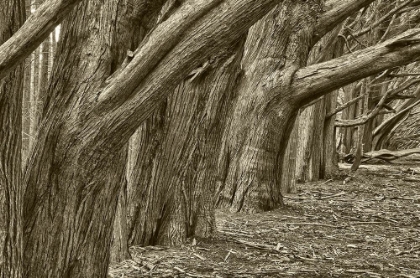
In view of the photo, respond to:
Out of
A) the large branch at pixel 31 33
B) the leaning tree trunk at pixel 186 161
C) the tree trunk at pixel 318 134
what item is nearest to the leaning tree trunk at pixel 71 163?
the large branch at pixel 31 33

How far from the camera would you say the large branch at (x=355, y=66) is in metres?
7.29

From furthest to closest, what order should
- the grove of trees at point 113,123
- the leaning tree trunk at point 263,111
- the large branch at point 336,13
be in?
the leaning tree trunk at point 263,111 → the large branch at point 336,13 → the grove of trees at point 113,123

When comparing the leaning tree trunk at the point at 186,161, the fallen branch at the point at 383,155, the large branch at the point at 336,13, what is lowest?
the leaning tree trunk at the point at 186,161

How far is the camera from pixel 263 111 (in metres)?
8.89

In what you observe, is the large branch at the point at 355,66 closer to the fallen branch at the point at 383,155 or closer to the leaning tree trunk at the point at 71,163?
the leaning tree trunk at the point at 71,163

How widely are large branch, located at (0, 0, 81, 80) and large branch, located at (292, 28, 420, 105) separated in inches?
187

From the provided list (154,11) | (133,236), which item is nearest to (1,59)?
(154,11)

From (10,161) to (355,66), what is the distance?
16.7 ft

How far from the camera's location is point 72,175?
4.07 m

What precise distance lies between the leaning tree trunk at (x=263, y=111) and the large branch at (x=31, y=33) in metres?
5.52

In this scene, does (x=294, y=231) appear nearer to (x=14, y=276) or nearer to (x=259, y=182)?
(x=259, y=182)

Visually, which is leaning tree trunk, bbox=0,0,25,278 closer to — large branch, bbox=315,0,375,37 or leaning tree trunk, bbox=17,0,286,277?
leaning tree trunk, bbox=17,0,286,277

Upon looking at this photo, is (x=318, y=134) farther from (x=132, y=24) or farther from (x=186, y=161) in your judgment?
(x=132, y=24)

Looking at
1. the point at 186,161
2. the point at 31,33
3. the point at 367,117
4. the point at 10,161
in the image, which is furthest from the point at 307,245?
the point at 367,117
